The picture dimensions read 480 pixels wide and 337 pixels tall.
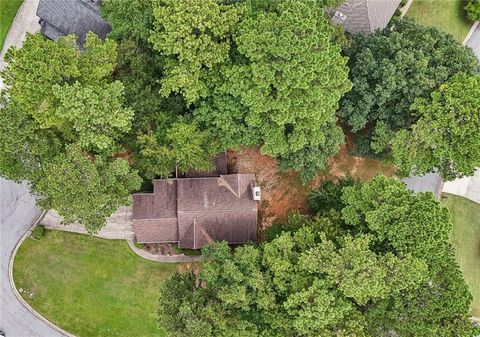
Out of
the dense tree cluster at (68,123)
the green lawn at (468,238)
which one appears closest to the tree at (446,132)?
the green lawn at (468,238)

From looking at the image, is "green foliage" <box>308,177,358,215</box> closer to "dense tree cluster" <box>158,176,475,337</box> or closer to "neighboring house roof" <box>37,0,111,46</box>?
"dense tree cluster" <box>158,176,475,337</box>

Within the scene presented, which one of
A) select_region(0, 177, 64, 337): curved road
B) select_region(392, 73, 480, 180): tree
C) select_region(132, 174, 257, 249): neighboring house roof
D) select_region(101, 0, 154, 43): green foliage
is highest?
select_region(392, 73, 480, 180): tree

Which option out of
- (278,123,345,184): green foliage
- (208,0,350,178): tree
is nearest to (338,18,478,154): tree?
(278,123,345,184): green foliage

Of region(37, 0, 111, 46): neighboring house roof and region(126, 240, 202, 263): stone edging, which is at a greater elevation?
region(37, 0, 111, 46): neighboring house roof

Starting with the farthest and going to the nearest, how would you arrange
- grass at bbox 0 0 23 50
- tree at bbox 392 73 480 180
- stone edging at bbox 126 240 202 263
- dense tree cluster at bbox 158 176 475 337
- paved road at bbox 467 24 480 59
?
paved road at bbox 467 24 480 59 → grass at bbox 0 0 23 50 → stone edging at bbox 126 240 202 263 → tree at bbox 392 73 480 180 → dense tree cluster at bbox 158 176 475 337

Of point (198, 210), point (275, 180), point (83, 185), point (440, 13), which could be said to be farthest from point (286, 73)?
point (440, 13)

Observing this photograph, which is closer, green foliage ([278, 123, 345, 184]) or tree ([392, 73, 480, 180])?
tree ([392, 73, 480, 180])

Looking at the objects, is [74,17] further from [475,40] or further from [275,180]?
[475,40]

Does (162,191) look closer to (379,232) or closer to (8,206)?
(8,206)

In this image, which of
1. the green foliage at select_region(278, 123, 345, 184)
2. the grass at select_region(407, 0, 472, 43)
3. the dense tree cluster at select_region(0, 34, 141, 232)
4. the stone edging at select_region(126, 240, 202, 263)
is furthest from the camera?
the grass at select_region(407, 0, 472, 43)

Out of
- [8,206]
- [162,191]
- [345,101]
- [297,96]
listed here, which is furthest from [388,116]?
[8,206]
